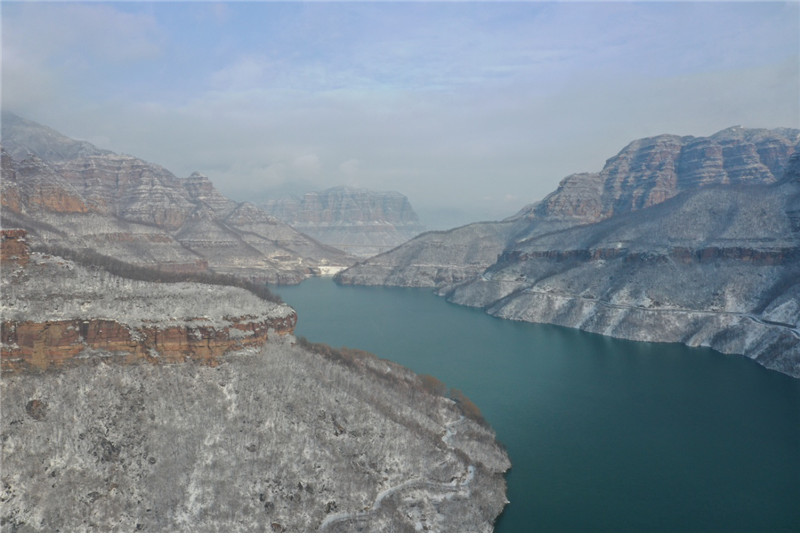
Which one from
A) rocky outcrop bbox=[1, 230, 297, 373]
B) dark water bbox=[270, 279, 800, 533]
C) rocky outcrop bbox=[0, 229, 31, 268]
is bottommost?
dark water bbox=[270, 279, 800, 533]

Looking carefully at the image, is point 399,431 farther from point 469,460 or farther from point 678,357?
point 678,357

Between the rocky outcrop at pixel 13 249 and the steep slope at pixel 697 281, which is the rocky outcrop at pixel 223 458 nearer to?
the rocky outcrop at pixel 13 249

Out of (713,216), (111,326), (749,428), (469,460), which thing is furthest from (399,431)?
(713,216)

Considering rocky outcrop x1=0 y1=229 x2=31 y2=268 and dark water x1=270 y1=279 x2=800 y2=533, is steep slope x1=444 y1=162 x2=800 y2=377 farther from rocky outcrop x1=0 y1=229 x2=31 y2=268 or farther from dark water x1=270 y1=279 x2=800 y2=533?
rocky outcrop x1=0 y1=229 x2=31 y2=268

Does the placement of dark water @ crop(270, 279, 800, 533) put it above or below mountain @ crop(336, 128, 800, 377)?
below

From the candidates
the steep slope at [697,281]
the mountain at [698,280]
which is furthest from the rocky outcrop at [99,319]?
the mountain at [698,280]

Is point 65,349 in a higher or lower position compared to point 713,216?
lower

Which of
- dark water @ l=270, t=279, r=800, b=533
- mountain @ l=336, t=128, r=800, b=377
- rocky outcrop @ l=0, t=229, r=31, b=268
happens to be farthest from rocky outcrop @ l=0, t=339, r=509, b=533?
mountain @ l=336, t=128, r=800, b=377

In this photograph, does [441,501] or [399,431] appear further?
[399,431]
